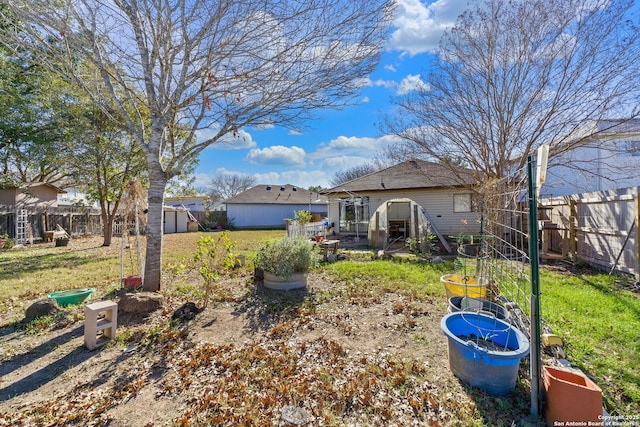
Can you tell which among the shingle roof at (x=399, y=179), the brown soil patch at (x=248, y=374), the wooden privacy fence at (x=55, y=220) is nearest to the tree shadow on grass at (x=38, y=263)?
the wooden privacy fence at (x=55, y=220)

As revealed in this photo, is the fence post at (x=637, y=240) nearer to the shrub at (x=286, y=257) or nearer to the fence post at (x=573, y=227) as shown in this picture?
the fence post at (x=573, y=227)

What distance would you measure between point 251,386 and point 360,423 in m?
1.11

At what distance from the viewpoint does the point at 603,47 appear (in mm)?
6996

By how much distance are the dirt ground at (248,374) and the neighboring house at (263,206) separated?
22026 millimetres

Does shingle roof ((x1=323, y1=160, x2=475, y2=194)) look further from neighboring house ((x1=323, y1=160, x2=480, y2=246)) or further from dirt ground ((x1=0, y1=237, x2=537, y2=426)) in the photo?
dirt ground ((x1=0, y1=237, x2=537, y2=426))

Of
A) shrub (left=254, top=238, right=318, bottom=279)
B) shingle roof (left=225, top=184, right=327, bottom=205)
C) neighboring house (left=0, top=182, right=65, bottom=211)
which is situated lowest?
shrub (left=254, top=238, right=318, bottom=279)

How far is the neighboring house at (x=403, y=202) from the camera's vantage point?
Answer: 12.6m

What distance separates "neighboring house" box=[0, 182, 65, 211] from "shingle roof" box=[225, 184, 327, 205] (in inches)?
515

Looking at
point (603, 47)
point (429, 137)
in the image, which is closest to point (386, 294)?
point (429, 137)

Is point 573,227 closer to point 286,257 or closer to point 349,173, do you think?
point 286,257

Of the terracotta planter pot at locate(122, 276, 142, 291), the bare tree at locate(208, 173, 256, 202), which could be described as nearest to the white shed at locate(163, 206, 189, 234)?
the terracotta planter pot at locate(122, 276, 142, 291)

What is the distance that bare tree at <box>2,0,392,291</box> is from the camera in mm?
4816

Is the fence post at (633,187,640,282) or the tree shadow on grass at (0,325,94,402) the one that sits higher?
the fence post at (633,187,640,282)

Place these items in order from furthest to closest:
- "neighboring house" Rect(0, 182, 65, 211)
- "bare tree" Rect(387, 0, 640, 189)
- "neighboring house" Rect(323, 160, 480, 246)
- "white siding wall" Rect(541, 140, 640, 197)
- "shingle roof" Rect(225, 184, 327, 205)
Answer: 1. "shingle roof" Rect(225, 184, 327, 205)
2. "neighboring house" Rect(0, 182, 65, 211)
3. "neighboring house" Rect(323, 160, 480, 246)
4. "white siding wall" Rect(541, 140, 640, 197)
5. "bare tree" Rect(387, 0, 640, 189)
